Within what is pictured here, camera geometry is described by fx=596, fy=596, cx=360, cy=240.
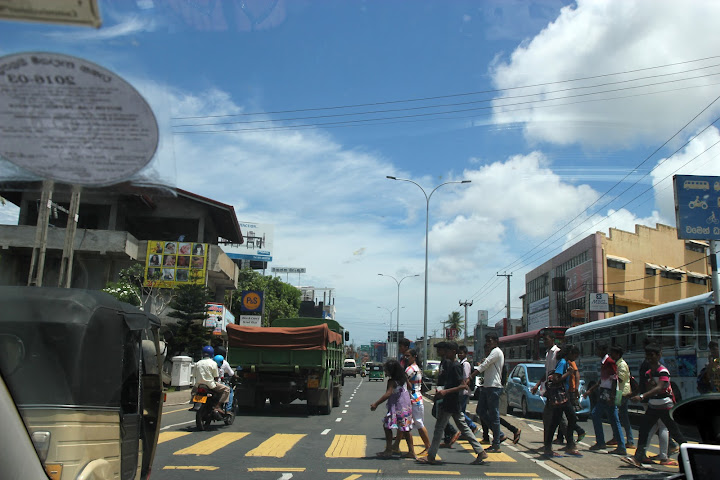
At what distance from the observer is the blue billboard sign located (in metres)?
15.3

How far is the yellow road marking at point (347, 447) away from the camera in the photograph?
901 centimetres

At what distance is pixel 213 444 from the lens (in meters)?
9.70

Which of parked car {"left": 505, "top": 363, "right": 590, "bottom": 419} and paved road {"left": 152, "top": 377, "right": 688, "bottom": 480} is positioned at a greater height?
parked car {"left": 505, "top": 363, "right": 590, "bottom": 419}

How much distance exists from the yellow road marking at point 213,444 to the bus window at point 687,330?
9604 millimetres

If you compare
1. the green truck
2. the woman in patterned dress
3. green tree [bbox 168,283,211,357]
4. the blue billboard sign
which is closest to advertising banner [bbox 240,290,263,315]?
green tree [bbox 168,283,211,357]

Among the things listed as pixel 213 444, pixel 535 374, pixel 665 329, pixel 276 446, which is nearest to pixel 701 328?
pixel 665 329

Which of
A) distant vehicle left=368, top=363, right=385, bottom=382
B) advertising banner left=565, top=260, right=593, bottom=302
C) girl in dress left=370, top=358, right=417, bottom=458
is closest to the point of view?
girl in dress left=370, top=358, right=417, bottom=458

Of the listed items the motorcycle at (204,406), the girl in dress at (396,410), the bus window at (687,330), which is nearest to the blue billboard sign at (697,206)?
the bus window at (687,330)

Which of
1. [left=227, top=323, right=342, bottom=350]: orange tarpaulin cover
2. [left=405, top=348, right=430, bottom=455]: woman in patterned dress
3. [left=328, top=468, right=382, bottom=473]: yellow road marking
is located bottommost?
[left=328, top=468, right=382, bottom=473]: yellow road marking

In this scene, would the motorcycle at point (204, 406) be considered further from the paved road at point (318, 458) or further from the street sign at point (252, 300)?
the street sign at point (252, 300)

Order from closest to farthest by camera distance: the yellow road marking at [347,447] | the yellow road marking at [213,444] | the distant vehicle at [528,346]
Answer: the yellow road marking at [213,444]
the yellow road marking at [347,447]
the distant vehicle at [528,346]

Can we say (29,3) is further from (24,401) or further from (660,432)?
(660,432)

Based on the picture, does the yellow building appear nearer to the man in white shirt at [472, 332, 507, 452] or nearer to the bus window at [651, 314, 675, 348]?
the bus window at [651, 314, 675, 348]

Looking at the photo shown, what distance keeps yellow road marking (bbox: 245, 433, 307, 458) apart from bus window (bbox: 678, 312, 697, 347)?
8.58 meters
